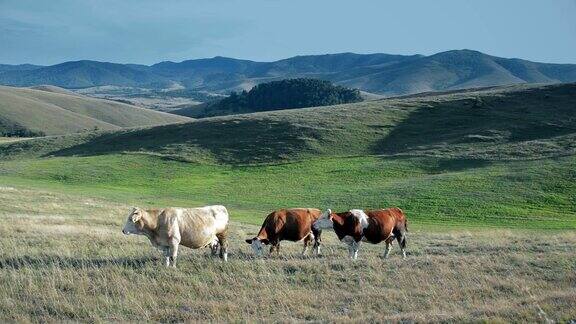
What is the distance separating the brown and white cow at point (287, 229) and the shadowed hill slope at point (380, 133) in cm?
4972

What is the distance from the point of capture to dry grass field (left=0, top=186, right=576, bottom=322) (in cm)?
1136

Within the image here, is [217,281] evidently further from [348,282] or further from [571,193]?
[571,193]

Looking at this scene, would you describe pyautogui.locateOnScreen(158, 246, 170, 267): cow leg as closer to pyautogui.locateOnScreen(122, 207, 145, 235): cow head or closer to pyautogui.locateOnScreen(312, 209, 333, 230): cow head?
pyautogui.locateOnScreen(122, 207, 145, 235): cow head

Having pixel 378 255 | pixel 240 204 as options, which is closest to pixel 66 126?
pixel 240 204

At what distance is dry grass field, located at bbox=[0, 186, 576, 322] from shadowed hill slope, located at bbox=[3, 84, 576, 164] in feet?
169

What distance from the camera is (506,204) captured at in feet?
149

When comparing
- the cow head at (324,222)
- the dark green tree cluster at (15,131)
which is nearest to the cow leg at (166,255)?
the cow head at (324,222)

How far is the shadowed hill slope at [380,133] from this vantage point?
72375mm

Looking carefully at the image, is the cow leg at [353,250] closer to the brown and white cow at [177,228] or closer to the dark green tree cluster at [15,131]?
the brown and white cow at [177,228]

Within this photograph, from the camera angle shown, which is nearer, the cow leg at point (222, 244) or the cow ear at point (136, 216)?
the cow ear at point (136, 216)

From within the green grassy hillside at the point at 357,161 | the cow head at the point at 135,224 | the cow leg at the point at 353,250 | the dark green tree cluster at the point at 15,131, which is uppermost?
the cow head at the point at 135,224

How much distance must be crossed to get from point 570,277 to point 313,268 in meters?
6.31

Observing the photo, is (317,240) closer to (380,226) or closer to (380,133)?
(380,226)

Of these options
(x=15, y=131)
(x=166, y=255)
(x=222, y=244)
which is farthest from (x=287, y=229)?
(x=15, y=131)
